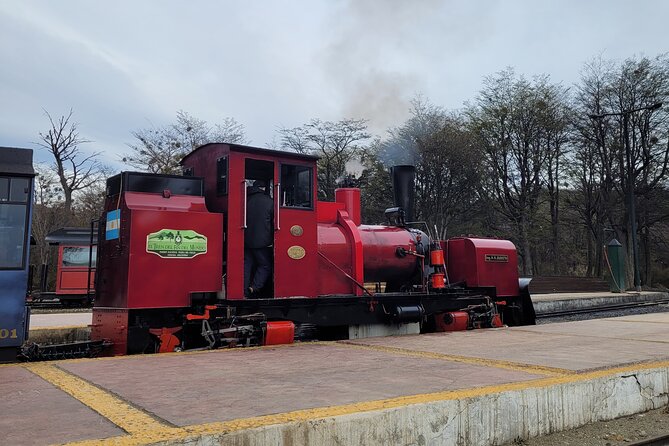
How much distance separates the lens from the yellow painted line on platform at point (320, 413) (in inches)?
109

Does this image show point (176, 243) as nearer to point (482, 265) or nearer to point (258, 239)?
point (258, 239)

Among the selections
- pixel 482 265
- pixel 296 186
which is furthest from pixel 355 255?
pixel 482 265

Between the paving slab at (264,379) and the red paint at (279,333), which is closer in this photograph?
the paving slab at (264,379)

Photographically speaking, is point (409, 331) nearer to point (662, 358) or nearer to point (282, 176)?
point (282, 176)

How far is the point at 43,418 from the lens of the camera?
333 cm

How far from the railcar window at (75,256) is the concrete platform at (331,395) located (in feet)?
52.3

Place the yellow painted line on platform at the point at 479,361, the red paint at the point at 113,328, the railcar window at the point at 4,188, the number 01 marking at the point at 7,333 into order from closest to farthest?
the yellow painted line on platform at the point at 479,361 → the number 01 marking at the point at 7,333 → the railcar window at the point at 4,188 → the red paint at the point at 113,328

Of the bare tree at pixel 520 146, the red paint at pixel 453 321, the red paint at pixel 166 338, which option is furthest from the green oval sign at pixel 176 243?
the bare tree at pixel 520 146

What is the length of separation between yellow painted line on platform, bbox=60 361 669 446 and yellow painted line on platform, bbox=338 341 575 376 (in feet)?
0.94

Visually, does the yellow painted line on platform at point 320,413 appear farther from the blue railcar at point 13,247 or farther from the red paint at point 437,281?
the red paint at point 437,281

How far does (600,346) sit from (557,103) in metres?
28.1

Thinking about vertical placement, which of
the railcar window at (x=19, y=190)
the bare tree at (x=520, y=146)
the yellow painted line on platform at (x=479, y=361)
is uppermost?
the bare tree at (x=520, y=146)

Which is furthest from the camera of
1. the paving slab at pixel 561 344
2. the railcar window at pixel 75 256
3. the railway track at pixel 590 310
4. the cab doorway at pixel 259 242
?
the railcar window at pixel 75 256

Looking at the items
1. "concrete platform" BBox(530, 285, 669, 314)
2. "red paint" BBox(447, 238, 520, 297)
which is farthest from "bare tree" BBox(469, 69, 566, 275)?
"red paint" BBox(447, 238, 520, 297)
